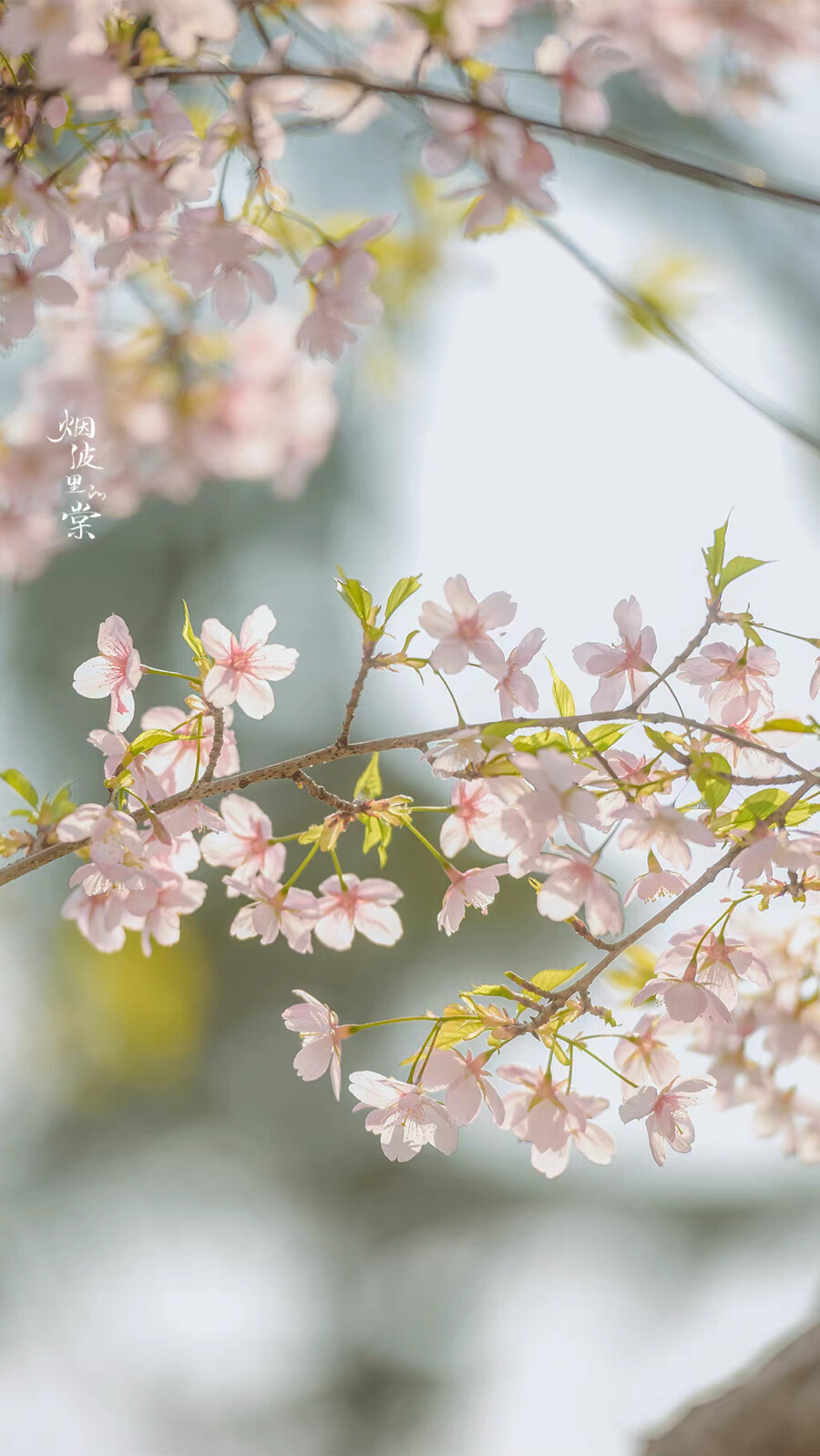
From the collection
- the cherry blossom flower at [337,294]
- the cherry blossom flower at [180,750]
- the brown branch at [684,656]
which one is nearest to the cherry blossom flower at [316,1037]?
the cherry blossom flower at [180,750]

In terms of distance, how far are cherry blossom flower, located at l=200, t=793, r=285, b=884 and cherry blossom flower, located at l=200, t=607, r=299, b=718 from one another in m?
0.08

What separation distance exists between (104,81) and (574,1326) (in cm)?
332

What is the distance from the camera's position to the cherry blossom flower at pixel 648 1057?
2.18 ft

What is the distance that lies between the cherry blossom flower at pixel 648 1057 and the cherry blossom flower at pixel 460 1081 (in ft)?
0.32

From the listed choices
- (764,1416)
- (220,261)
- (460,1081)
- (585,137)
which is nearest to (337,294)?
(220,261)

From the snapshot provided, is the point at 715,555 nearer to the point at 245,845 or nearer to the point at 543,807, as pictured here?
the point at 543,807

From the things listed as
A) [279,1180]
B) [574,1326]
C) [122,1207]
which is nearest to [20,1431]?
[122,1207]

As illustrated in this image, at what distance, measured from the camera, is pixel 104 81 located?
2.04 ft

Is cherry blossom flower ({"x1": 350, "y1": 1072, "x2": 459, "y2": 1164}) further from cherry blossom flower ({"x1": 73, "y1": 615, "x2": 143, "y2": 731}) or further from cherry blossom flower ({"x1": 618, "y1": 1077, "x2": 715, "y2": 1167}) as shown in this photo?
cherry blossom flower ({"x1": 73, "y1": 615, "x2": 143, "y2": 731})

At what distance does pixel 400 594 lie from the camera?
0.60m

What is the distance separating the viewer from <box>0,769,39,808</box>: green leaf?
0.60 m

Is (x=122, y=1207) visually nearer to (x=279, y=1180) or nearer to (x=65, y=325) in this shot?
(x=279, y=1180)

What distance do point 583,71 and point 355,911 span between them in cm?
56

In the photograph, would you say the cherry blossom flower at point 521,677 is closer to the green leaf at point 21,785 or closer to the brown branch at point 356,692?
the brown branch at point 356,692
